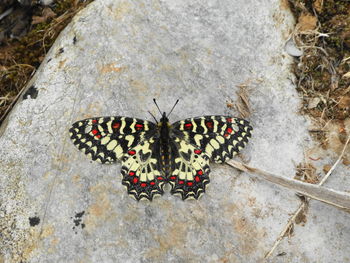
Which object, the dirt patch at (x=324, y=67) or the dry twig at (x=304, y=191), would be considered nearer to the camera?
the dry twig at (x=304, y=191)

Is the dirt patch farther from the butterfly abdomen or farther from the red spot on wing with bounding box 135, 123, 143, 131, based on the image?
the red spot on wing with bounding box 135, 123, 143, 131

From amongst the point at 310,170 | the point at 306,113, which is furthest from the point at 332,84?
the point at 310,170

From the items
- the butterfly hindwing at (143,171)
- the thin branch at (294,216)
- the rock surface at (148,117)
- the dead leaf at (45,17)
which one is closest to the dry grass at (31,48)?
the dead leaf at (45,17)

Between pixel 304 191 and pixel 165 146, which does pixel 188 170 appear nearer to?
pixel 165 146

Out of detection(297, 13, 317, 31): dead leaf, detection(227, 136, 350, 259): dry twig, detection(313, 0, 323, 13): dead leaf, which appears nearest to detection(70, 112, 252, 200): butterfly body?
detection(227, 136, 350, 259): dry twig

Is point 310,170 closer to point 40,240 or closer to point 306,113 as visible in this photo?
point 306,113

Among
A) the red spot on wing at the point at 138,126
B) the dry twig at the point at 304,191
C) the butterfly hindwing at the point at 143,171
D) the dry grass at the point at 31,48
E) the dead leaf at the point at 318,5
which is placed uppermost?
the dry grass at the point at 31,48

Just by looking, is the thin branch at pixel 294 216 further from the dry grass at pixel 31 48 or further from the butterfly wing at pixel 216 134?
the dry grass at pixel 31 48
